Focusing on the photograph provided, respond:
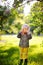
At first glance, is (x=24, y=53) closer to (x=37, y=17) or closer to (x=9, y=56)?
(x=9, y=56)

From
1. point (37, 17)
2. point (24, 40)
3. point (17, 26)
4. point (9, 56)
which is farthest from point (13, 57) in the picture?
point (37, 17)

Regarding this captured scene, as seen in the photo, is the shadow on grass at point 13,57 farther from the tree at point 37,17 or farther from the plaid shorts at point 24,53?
the tree at point 37,17

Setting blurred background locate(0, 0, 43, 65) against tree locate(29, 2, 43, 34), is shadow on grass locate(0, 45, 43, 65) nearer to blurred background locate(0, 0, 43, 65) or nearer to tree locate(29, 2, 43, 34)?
blurred background locate(0, 0, 43, 65)

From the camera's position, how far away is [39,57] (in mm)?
1550

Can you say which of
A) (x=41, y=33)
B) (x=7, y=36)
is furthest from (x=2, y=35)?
(x=41, y=33)

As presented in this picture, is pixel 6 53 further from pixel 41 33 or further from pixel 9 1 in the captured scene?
pixel 9 1

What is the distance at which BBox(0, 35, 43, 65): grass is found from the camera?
5.09 feet

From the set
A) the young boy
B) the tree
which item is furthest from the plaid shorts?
the tree

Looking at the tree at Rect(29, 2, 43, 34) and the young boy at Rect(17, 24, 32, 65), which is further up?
the tree at Rect(29, 2, 43, 34)

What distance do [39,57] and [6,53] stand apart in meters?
0.34

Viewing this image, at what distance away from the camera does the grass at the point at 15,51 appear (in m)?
1.55

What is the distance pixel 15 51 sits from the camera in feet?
5.24

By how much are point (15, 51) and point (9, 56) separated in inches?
3.1

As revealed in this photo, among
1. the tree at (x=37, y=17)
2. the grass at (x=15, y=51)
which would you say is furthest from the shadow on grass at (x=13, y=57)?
the tree at (x=37, y=17)
